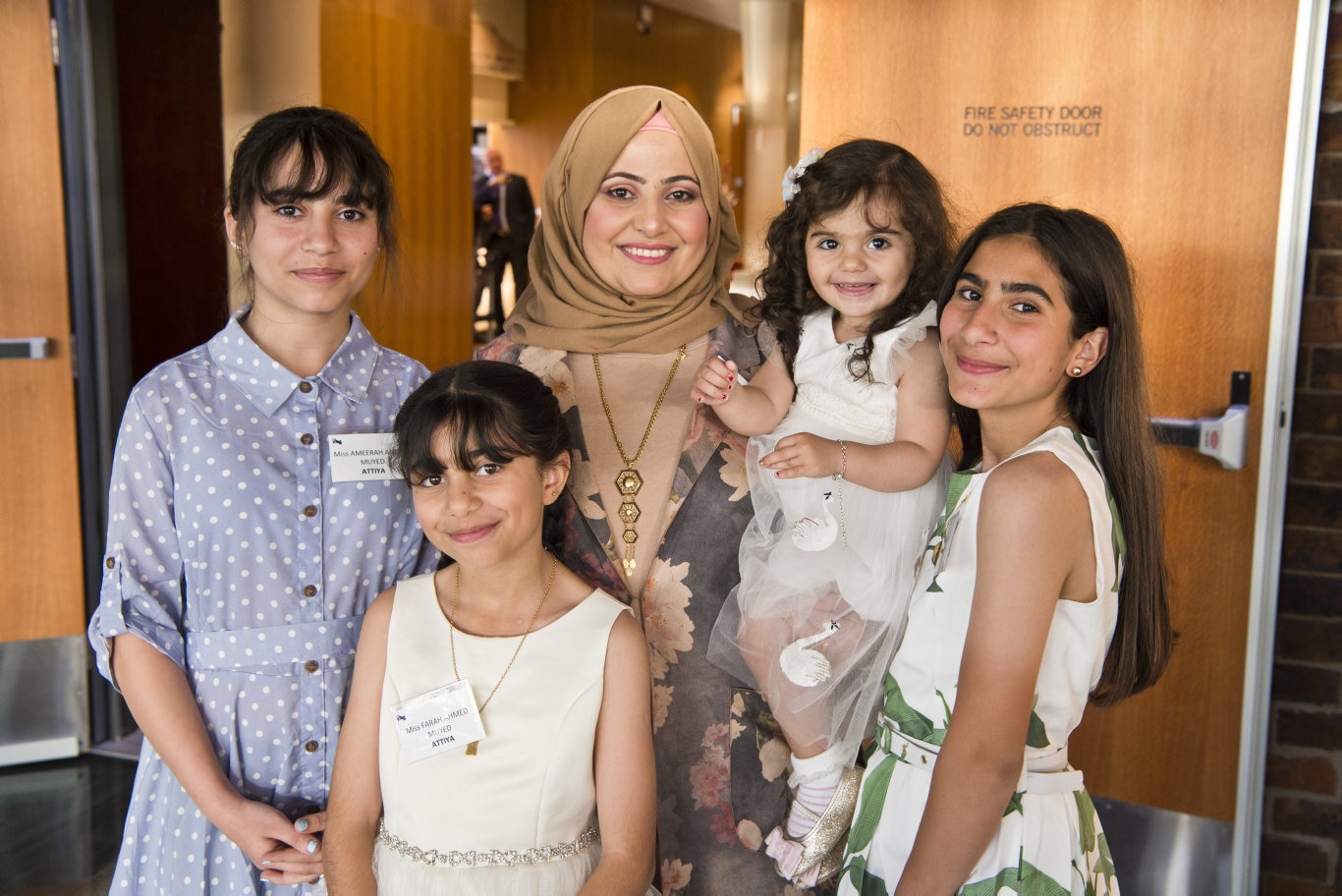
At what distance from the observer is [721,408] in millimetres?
1839

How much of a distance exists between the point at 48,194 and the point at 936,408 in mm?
3166

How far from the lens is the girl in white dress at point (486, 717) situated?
1562mm

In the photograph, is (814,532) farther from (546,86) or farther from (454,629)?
(546,86)

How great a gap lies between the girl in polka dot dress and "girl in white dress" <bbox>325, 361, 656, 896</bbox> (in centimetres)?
10

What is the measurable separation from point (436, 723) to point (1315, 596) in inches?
93.4

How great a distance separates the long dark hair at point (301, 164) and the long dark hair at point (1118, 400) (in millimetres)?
948

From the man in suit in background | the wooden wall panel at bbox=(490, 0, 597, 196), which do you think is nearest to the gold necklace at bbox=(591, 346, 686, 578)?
the man in suit in background

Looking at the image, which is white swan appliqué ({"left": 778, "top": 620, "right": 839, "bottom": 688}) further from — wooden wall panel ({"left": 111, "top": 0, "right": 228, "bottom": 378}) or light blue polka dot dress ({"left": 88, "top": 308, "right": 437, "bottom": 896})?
wooden wall panel ({"left": 111, "top": 0, "right": 228, "bottom": 378})

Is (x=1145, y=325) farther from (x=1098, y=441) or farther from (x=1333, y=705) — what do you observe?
(x=1098, y=441)

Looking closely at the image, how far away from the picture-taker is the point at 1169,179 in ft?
9.26

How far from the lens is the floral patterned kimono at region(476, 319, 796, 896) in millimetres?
1850

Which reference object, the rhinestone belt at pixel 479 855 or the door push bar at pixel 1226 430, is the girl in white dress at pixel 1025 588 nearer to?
the rhinestone belt at pixel 479 855

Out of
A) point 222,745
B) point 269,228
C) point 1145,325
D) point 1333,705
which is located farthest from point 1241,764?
point 269,228

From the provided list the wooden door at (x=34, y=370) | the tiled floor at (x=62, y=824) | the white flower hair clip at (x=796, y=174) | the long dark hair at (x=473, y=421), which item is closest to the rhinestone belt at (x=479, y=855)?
the long dark hair at (x=473, y=421)
